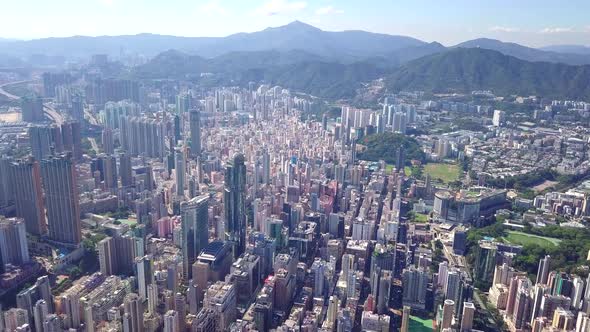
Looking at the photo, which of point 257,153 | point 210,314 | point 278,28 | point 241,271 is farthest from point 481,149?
point 278,28

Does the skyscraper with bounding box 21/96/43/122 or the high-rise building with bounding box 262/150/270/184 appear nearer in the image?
the high-rise building with bounding box 262/150/270/184

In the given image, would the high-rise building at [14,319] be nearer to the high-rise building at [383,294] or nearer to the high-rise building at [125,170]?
the high-rise building at [383,294]

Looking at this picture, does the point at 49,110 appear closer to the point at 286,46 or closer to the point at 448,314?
the point at 448,314

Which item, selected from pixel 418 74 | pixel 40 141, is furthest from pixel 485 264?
pixel 418 74

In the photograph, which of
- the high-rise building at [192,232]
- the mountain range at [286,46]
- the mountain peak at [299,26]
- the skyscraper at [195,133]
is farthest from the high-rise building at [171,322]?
the mountain peak at [299,26]

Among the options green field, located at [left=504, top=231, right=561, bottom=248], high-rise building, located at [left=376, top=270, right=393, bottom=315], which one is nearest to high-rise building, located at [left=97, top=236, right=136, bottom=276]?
high-rise building, located at [left=376, top=270, right=393, bottom=315]

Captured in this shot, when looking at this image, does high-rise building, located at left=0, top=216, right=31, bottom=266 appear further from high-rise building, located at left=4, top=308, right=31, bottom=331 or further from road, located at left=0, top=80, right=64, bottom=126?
road, located at left=0, top=80, right=64, bottom=126
